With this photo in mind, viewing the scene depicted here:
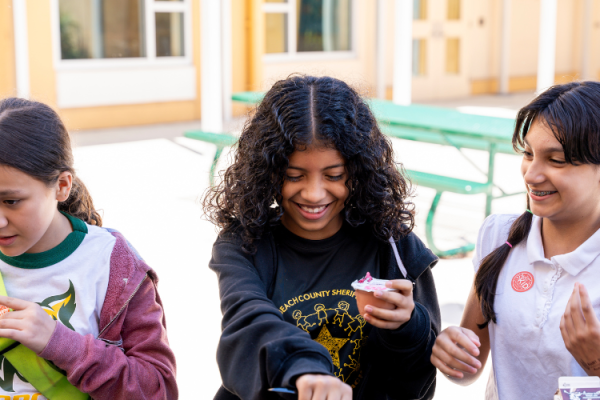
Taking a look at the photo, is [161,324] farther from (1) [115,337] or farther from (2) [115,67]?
(2) [115,67]

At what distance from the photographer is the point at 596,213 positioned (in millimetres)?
1652

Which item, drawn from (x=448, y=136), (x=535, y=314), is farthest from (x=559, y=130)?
(x=448, y=136)

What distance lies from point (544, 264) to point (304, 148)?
0.63m

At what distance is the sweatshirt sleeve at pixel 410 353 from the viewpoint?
1576mm

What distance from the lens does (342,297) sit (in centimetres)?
166

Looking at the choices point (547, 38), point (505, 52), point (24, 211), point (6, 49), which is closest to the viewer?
point (24, 211)

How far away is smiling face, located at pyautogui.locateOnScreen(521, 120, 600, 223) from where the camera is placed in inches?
62.6

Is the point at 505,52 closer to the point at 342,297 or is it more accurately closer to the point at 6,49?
the point at 6,49

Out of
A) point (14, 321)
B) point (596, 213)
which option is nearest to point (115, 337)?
point (14, 321)

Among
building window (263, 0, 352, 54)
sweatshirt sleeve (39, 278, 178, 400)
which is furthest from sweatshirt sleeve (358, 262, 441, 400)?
building window (263, 0, 352, 54)

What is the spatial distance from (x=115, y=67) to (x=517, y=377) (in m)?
9.16

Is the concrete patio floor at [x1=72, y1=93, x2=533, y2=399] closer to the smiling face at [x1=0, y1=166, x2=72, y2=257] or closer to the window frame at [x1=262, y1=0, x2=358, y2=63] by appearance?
the smiling face at [x1=0, y1=166, x2=72, y2=257]

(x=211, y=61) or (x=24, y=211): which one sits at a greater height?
(x=211, y=61)

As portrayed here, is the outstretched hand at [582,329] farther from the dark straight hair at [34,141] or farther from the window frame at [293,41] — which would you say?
the window frame at [293,41]
